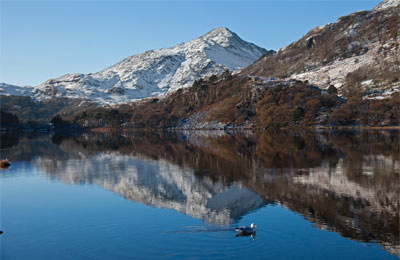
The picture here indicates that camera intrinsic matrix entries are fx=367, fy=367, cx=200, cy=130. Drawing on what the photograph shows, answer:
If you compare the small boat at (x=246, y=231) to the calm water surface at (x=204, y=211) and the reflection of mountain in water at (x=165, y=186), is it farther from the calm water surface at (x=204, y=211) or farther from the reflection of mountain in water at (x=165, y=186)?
the reflection of mountain in water at (x=165, y=186)

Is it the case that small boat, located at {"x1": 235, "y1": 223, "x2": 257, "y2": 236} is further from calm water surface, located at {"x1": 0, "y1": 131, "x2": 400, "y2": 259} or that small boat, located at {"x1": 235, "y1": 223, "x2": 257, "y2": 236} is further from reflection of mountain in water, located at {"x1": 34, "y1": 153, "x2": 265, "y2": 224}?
reflection of mountain in water, located at {"x1": 34, "y1": 153, "x2": 265, "y2": 224}

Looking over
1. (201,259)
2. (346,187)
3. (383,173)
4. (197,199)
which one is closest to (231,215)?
(197,199)

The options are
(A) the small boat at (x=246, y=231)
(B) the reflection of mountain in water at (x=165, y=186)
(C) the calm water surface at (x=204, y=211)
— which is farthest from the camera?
(B) the reflection of mountain in water at (x=165, y=186)

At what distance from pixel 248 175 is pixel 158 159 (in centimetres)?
2019

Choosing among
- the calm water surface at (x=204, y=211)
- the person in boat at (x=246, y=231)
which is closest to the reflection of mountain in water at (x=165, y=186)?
the calm water surface at (x=204, y=211)

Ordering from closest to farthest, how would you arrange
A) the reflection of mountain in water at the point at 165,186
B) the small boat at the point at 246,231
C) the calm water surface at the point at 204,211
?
the calm water surface at the point at 204,211 → the small boat at the point at 246,231 → the reflection of mountain in water at the point at 165,186

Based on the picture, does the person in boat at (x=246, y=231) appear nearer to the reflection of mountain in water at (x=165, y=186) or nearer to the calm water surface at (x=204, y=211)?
the calm water surface at (x=204, y=211)

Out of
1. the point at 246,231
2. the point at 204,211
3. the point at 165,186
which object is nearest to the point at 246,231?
the point at 246,231

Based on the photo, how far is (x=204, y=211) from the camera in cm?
2489

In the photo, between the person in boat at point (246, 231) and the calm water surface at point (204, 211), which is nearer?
the calm water surface at point (204, 211)

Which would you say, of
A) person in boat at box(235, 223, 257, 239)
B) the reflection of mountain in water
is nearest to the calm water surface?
the reflection of mountain in water

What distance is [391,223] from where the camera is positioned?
21203 mm

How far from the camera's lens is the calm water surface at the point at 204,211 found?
18078 millimetres

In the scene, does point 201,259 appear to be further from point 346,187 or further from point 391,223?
point 346,187
